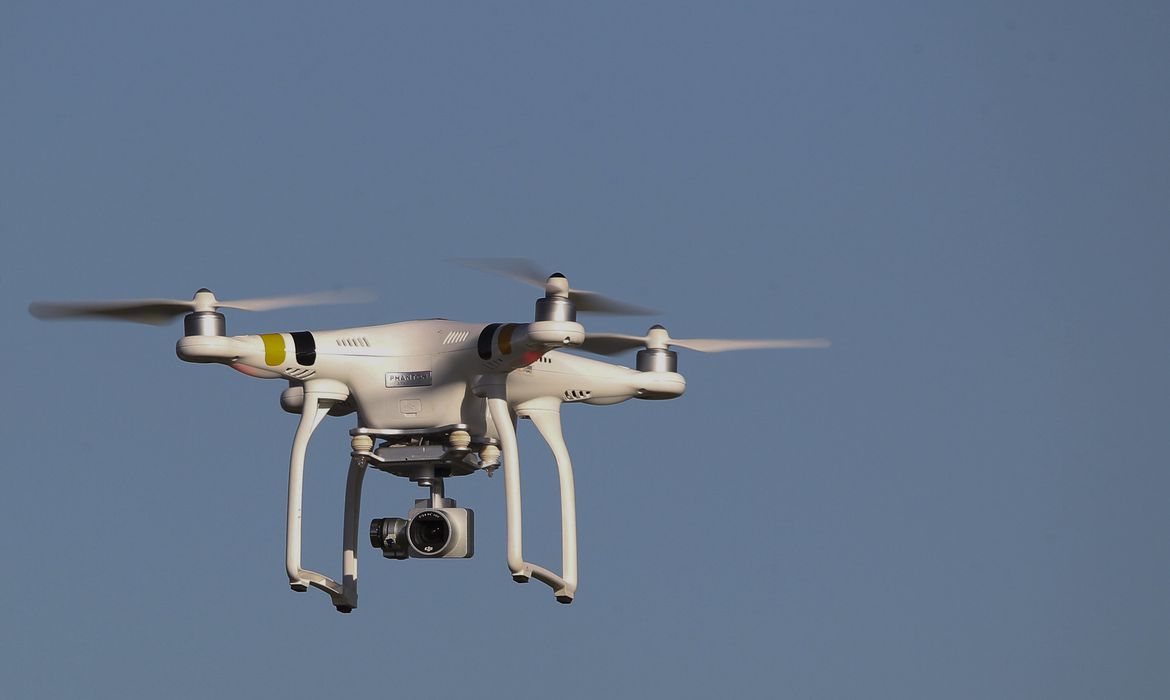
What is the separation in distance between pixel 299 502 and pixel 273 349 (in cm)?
307

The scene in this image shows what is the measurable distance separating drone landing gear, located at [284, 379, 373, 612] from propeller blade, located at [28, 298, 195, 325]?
10.1 ft

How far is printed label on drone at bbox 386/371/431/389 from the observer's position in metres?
51.3

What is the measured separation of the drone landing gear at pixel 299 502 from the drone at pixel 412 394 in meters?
0.02

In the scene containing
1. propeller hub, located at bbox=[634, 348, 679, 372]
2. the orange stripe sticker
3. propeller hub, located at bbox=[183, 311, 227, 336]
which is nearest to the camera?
the orange stripe sticker

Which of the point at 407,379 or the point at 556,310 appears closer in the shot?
the point at 556,310

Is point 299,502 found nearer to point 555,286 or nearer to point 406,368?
point 406,368

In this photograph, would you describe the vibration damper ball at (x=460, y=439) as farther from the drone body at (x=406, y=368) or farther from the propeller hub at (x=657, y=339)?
the propeller hub at (x=657, y=339)

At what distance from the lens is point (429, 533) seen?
169 feet

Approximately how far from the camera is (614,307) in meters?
51.7

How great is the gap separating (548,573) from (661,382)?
4876mm

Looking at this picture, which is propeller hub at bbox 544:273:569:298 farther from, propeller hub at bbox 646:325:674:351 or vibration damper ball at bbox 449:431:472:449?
propeller hub at bbox 646:325:674:351

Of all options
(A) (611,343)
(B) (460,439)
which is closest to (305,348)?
(B) (460,439)

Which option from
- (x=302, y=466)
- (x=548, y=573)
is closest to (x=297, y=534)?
(x=302, y=466)

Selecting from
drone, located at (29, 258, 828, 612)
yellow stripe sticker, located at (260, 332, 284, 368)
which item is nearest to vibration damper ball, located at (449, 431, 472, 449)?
drone, located at (29, 258, 828, 612)
